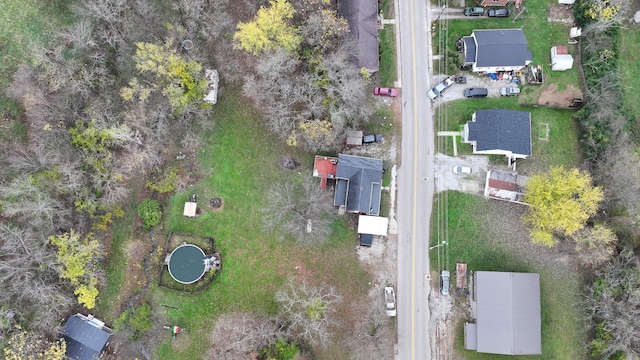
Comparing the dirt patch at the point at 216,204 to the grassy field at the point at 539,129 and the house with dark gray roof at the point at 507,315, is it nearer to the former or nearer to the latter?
the grassy field at the point at 539,129

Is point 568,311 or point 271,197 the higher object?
point 271,197

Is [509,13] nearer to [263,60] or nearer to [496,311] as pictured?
[263,60]

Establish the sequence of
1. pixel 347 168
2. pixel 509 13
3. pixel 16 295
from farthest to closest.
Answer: pixel 509 13 → pixel 347 168 → pixel 16 295

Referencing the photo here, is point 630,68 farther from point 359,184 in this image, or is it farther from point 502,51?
point 359,184

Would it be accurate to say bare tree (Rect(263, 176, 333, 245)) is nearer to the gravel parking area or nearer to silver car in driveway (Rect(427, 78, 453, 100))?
silver car in driveway (Rect(427, 78, 453, 100))

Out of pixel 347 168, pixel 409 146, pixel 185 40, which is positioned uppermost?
pixel 185 40

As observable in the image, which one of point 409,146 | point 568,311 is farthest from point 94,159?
point 568,311

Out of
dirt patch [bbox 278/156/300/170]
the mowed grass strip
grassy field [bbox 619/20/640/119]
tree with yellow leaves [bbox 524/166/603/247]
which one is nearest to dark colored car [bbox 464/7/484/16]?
grassy field [bbox 619/20/640/119]

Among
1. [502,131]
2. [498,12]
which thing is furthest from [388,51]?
[502,131]
